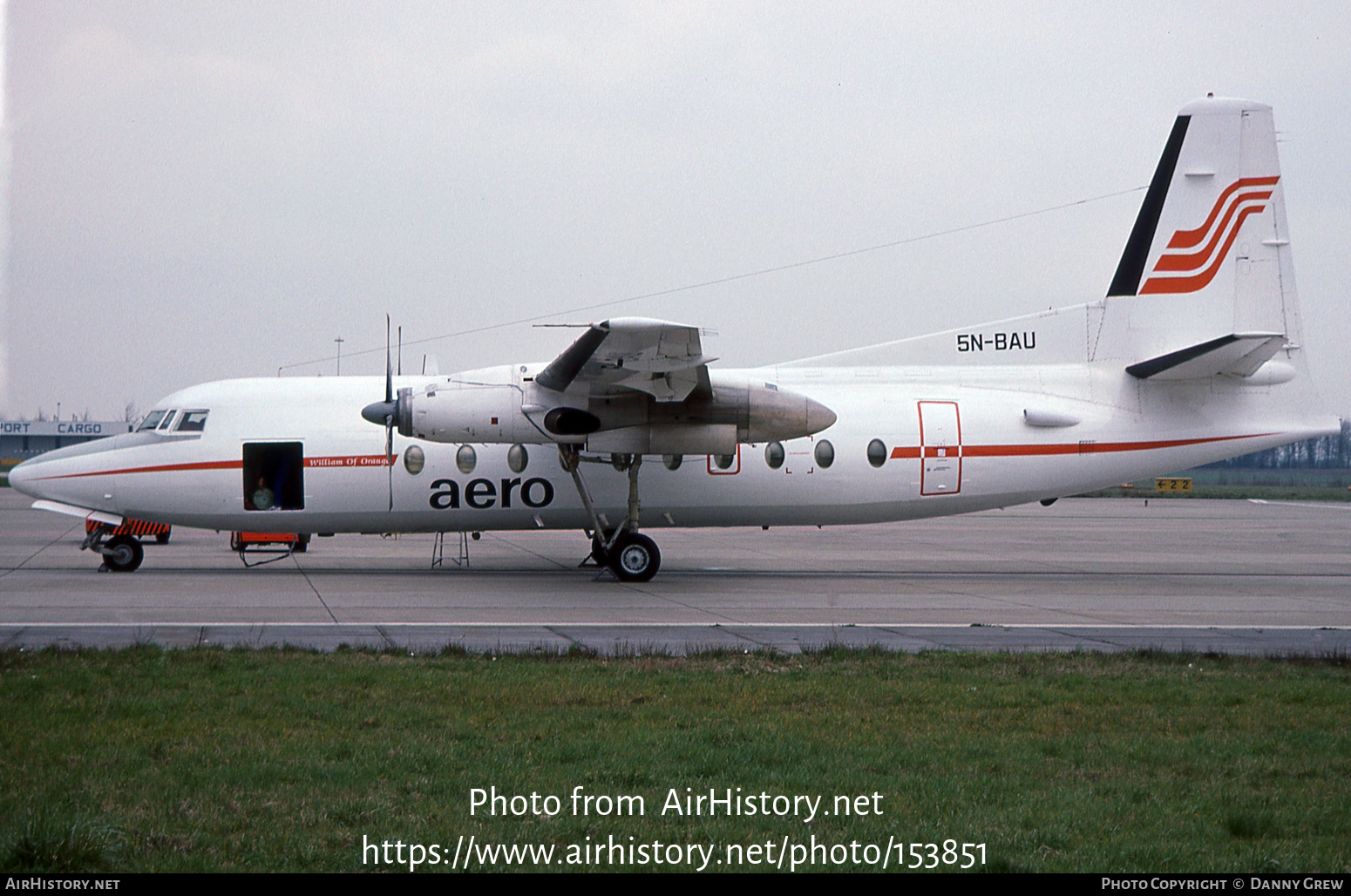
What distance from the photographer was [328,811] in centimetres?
581

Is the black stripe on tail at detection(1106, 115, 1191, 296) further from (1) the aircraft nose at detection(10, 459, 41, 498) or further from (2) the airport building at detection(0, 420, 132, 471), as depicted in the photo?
(2) the airport building at detection(0, 420, 132, 471)

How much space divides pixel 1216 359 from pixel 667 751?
594 inches

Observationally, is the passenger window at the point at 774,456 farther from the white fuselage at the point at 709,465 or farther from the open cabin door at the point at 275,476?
the open cabin door at the point at 275,476

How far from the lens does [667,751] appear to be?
24.1 feet

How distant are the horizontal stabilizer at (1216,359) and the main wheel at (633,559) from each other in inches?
363

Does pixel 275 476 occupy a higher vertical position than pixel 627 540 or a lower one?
higher

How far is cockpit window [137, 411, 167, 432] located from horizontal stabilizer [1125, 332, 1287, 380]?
1741cm

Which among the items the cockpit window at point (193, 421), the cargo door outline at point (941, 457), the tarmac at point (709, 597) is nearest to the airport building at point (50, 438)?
the tarmac at point (709, 597)

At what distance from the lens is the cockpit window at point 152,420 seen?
65.7 feet

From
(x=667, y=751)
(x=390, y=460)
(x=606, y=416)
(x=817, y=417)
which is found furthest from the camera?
(x=390, y=460)

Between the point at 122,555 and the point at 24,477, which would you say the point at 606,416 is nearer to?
the point at 122,555

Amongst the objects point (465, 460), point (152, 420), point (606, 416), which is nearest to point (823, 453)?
point (606, 416)
